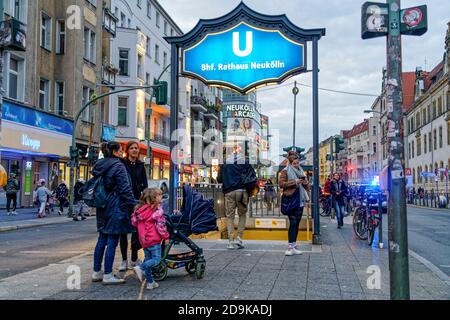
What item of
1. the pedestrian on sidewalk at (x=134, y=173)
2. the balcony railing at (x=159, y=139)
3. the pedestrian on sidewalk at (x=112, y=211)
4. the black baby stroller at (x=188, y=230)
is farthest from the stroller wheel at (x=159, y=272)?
the balcony railing at (x=159, y=139)

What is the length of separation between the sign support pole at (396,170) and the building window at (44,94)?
2590 centimetres

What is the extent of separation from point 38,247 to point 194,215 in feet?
19.5

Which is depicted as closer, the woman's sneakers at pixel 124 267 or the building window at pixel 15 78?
the woman's sneakers at pixel 124 267

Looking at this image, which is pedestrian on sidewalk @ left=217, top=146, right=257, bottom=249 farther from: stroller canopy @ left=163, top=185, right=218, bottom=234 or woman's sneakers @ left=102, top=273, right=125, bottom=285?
woman's sneakers @ left=102, top=273, right=125, bottom=285

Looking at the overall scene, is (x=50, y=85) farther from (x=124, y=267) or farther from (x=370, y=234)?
(x=124, y=267)

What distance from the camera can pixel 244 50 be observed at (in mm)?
11359

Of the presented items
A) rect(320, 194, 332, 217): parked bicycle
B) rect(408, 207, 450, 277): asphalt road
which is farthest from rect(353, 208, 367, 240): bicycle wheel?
rect(320, 194, 332, 217): parked bicycle

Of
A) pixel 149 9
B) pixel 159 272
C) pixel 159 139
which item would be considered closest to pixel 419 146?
pixel 159 139

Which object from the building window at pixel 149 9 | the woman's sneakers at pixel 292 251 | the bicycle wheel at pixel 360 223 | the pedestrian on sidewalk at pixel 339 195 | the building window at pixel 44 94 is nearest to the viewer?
the woman's sneakers at pixel 292 251

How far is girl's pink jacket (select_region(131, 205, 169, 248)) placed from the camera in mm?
6172

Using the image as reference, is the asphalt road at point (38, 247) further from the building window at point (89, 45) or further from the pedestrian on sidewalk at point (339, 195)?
the building window at point (89, 45)

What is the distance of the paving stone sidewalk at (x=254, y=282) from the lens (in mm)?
5688
